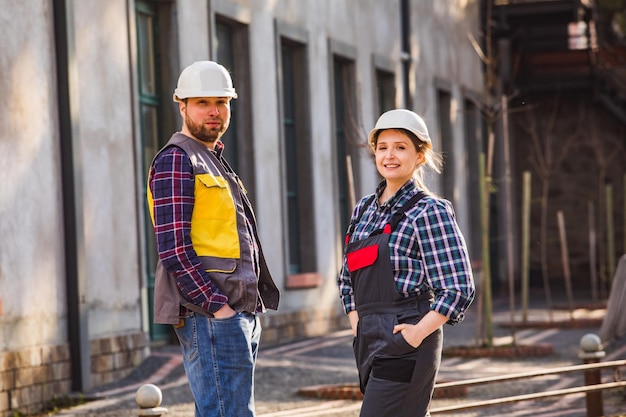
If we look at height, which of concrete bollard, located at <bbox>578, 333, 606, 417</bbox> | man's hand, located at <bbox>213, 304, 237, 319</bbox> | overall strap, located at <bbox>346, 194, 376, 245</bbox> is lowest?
concrete bollard, located at <bbox>578, 333, 606, 417</bbox>

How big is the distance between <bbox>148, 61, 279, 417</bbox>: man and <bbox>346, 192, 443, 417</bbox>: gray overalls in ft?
1.27

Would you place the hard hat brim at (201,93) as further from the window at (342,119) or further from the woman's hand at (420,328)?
the window at (342,119)

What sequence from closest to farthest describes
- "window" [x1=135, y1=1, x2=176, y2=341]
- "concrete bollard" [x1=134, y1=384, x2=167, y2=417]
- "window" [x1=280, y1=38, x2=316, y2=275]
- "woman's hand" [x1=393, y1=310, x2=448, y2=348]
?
"woman's hand" [x1=393, y1=310, x2=448, y2=348]
"concrete bollard" [x1=134, y1=384, x2=167, y2=417]
"window" [x1=135, y1=1, x2=176, y2=341]
"window" [x1=280, y1=38, x2=316, y2=275]

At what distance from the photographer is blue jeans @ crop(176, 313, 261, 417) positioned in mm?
4871

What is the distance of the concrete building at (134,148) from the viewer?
1082cm

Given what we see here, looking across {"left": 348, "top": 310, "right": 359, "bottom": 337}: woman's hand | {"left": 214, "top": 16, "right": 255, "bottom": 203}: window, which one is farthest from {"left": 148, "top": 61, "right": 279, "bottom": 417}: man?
{"left": 214, "top": 16, "right": 255, "bottom": 203}: window

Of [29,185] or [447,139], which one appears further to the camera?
[447,139]

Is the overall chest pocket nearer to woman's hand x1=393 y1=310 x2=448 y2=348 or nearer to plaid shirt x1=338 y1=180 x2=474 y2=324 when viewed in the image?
plaid shirt x1=338 y1=180 x2=474 y2=324

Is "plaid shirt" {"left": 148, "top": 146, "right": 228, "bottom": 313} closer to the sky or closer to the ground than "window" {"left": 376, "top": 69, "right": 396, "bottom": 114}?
closer to the ground

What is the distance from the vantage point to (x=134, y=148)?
1288 cm

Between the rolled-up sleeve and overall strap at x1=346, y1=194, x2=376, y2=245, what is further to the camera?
overall strap at x1=346, y1=194, x2=376, y2=245

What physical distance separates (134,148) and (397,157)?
8.15m

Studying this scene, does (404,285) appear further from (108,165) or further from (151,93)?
(151,93)

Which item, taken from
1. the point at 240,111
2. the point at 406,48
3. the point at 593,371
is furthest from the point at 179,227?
the point at 406,48
